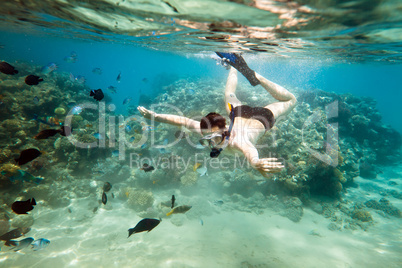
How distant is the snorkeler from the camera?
3105mm

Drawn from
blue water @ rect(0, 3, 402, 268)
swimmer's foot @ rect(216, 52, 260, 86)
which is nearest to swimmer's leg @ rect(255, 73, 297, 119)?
swimmer's foot @ rect(216, 52, 260, 86)

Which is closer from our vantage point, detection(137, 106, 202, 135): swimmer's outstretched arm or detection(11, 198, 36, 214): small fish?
detection(11, 198, 36, 214): small fish

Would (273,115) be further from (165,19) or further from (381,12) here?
(165,19)

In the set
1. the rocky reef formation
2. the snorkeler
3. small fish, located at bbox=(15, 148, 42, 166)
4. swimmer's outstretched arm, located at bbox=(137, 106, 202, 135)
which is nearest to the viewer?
the snorkeler

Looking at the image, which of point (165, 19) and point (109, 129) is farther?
point (109, 129)

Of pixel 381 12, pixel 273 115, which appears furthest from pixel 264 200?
pixel 381 12

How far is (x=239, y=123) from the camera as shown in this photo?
15.8 ft

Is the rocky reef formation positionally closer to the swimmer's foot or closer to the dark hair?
the swimmer's foot

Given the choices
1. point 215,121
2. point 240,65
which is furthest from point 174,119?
point 240,65

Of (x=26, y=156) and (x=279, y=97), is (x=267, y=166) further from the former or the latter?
(x=26, y=156)

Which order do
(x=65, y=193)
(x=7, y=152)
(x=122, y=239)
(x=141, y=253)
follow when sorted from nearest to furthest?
(x=141, y=253) → (x=122, y=239) → (x=7, y=152) → (x=65, y=193)

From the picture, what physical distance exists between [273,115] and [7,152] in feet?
37.4

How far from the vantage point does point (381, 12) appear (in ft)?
20.5

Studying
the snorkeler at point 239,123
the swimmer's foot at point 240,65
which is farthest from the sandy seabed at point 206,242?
the swimmer's foot at point 240,65
